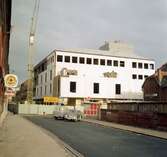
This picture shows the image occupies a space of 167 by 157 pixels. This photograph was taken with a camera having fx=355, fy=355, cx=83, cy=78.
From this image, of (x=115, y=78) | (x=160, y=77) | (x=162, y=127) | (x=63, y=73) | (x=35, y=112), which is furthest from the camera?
(x=115, y=78)

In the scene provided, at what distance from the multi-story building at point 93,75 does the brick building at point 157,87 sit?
2058 cm

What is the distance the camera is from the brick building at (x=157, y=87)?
56.4 metres

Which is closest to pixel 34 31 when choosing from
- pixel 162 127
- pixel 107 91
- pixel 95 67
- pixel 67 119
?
pixel 95 67

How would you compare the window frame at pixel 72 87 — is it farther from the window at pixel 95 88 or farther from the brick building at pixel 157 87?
the brick building at pixel 157 87

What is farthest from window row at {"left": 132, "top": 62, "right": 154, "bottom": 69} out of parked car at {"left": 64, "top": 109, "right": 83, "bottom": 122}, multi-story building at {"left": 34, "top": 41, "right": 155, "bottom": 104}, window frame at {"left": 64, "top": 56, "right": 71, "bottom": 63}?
parked car at {"left": 64, "top": 109, "right": 83, "bottom": 122}

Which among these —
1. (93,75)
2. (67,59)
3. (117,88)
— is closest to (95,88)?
(93,75)

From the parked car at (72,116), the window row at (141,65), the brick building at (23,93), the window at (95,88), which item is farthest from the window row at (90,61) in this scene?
the brick building at (23,93)

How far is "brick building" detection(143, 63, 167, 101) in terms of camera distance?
Answer: 56.4 m

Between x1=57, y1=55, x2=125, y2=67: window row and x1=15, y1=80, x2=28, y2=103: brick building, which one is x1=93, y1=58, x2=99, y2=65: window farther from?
x1=15, y1=80, x2=28, y2=103: brick building

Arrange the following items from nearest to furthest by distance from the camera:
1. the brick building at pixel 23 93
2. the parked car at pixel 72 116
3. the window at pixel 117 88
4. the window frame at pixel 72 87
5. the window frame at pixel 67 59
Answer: the parked car at pixel 72 116 → the window frame at pixel 72 87 → the window frame at pixel 67 59 → the window at pixel 117 88 → the brick building at pixel 23 93

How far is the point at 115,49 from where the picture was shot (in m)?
106

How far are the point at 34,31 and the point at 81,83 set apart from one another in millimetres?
27420

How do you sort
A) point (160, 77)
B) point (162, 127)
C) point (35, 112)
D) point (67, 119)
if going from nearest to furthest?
point (162, 127)
point (67, 119)
point (160, 77)
point (35, 112)

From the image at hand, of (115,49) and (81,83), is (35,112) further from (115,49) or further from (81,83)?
(115,49)
